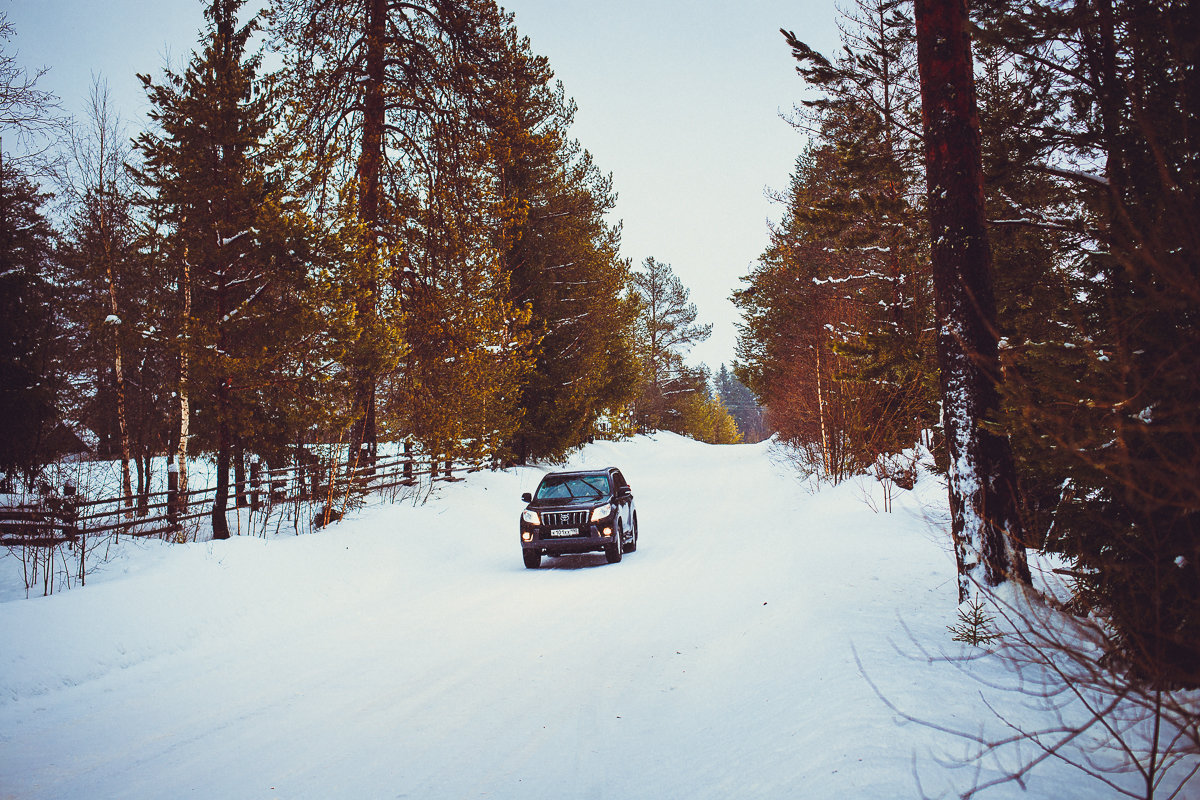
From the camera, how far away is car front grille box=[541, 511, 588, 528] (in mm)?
11008

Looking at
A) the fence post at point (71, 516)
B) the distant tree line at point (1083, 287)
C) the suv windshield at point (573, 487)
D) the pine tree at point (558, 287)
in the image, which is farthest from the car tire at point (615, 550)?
the pine tree at point (558, 287)

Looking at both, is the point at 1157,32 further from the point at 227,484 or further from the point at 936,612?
the point at 227,484

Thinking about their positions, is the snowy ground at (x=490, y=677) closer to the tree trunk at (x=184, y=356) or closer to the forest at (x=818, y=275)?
the forest at (x=818, y=275)

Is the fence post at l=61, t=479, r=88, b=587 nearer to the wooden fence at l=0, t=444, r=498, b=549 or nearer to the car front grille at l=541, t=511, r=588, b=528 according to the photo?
the wooden fence at l=0, t=444, r=498, b=549

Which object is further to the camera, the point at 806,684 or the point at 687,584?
the point at 687,584

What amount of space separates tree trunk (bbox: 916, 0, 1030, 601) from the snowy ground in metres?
0.94

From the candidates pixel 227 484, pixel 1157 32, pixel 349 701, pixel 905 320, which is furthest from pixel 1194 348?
pixel 227 484

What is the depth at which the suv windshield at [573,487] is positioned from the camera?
38.7ft

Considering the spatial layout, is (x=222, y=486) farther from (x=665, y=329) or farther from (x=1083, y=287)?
(x=665, y=329)

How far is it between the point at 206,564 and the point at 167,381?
1324 centimetres

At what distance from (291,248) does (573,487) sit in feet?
21.9

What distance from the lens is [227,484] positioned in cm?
1078

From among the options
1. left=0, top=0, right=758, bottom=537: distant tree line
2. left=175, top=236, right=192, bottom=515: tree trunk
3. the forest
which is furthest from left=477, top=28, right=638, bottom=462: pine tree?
left=175, top=236, right=192, bottom=515: tree trunk

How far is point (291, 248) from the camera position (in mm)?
10531
